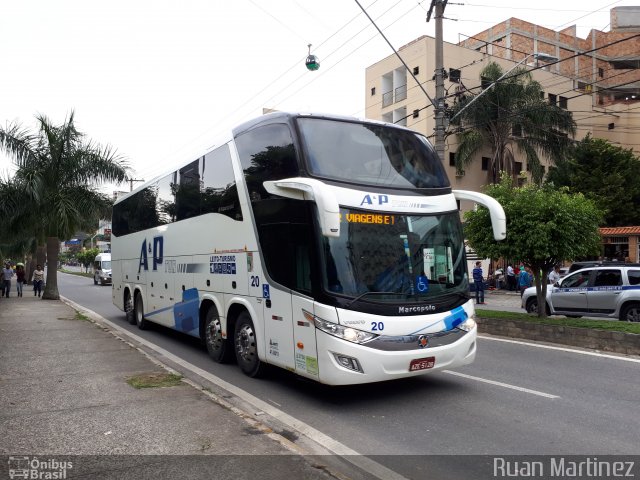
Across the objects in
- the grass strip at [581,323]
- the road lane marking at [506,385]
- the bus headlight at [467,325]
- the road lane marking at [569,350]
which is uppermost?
the bus headlight at [467,325]

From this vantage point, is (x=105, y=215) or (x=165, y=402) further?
(x=105, y=215)

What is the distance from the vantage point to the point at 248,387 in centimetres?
749

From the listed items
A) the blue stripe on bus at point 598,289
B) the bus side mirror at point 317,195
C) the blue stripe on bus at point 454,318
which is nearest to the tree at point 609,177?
the blue stripe on bus at point 598,289

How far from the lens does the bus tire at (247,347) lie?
784cm

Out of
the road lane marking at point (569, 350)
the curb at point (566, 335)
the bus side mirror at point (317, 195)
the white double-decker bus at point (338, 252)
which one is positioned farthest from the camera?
the curb at point (566, 335)

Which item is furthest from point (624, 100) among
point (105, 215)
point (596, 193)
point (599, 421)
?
point (599, 421)

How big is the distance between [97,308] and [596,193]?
1188 inches

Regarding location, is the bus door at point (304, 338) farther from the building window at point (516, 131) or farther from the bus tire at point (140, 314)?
the building window at point (516, 131)

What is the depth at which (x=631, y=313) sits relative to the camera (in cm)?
1373

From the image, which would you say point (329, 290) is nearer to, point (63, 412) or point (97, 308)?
point (63, 412)

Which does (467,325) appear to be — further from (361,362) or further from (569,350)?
(569,350)

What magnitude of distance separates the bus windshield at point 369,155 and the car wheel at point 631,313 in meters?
9.11

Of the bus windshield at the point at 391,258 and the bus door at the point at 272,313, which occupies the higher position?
the bus windshield at the point at 391,258

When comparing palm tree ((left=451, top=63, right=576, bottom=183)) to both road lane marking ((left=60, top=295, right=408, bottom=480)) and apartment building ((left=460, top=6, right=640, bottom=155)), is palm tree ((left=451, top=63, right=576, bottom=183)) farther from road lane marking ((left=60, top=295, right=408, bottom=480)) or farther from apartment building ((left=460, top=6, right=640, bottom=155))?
road lane marking ((left=60, top=295, right=408, bottom=480))
